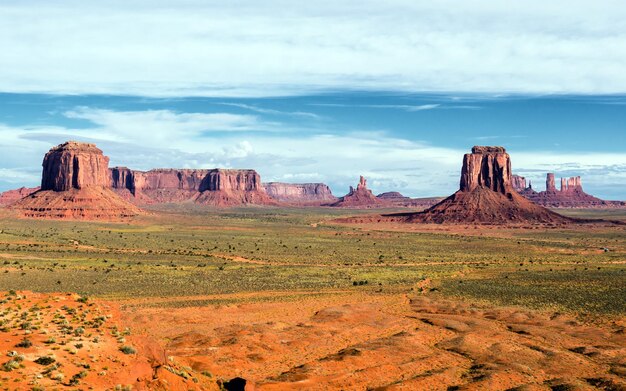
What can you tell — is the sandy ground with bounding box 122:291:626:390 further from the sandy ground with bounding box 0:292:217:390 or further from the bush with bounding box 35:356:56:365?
the bush with bounding box 35:356:56:365

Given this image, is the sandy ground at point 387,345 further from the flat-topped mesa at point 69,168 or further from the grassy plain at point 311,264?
the flat-topped mesa at point 69,168

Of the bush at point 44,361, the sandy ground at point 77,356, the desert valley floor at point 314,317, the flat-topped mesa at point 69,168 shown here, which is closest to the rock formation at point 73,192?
the flat-topped mesa at point 69,168

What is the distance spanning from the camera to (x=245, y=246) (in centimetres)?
10338

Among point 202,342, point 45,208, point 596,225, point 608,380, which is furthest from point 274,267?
point 596,225

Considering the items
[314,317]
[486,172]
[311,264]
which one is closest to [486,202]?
[486,172]

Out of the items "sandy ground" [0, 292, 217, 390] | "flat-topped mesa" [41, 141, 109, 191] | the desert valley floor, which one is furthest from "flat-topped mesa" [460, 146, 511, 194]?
"sandy ground" [0, 292, 217, 390]

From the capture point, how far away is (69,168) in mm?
176875

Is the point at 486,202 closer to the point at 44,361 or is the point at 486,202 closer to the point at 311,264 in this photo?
the point at 311,264

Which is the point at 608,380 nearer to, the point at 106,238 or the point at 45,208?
the point at 106,238

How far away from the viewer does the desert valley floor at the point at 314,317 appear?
22975 millimetres

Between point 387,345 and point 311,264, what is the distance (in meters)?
45.1

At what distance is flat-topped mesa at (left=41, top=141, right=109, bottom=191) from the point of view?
177 meters

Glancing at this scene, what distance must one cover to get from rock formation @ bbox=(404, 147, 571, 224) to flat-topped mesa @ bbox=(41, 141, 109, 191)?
10036 centimetres

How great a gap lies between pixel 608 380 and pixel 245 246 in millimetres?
80266
